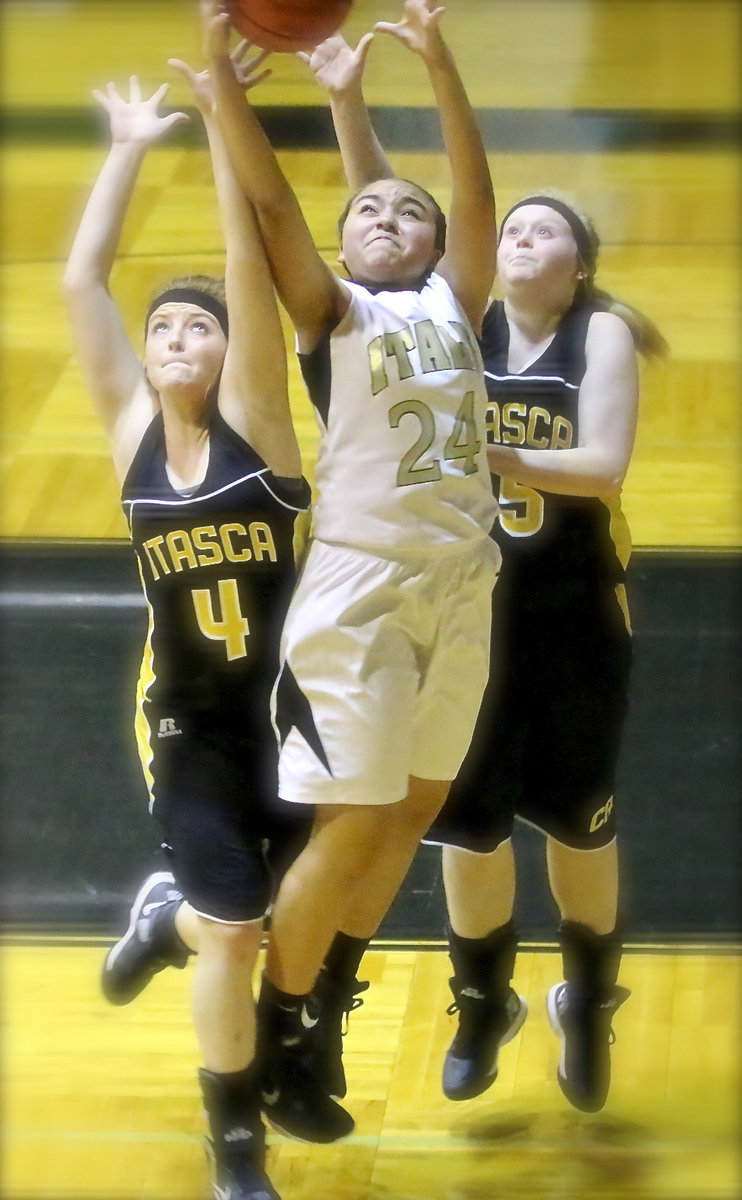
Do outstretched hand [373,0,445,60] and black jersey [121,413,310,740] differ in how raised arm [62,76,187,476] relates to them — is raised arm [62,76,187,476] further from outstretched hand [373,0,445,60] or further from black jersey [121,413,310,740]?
outstretched hand [373,0,445,60]

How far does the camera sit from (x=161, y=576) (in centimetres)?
200

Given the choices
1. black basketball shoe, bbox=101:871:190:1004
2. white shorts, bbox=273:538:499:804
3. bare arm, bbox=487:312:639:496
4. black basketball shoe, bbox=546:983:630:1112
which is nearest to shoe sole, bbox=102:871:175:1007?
black basketball shoe, bbox=101:871:190:1004

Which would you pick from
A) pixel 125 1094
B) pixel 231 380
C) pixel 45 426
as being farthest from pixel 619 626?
pixel 45 426

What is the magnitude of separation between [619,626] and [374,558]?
0.43 metres

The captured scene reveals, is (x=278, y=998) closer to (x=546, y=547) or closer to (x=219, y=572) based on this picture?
(x=219, y=572)

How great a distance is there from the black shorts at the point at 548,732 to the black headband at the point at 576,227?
46 cm

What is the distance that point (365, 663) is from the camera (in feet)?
6.27

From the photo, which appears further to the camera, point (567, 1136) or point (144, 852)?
point (144, 852)

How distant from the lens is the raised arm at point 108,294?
2.02 meters

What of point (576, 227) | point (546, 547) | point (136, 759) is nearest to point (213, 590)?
point (546, 547)

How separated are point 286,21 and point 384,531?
0.61 meters

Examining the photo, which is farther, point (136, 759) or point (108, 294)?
point (136, 759)

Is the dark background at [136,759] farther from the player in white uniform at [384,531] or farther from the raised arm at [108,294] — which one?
the raised arm at [108,294]

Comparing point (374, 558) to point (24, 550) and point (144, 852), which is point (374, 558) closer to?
point (144, 852)
